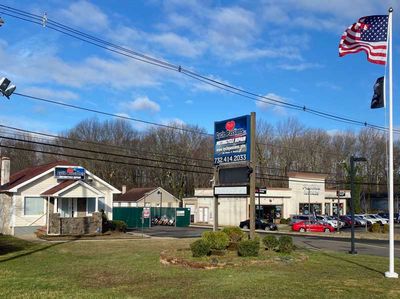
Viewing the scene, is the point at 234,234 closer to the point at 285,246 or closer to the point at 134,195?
the point at 285,246

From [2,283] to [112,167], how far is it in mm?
74459

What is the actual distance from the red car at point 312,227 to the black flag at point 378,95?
3645 centimetres

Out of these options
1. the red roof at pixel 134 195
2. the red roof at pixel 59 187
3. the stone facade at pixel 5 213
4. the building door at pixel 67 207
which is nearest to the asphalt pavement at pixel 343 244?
the building door at pixel 67 207

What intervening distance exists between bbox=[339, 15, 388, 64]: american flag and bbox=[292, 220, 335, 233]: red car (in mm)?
36957

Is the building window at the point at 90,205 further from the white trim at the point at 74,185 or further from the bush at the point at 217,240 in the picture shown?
the bush at the point at 217,240

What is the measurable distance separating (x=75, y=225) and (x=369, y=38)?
25.9 meters

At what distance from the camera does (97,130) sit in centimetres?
8594

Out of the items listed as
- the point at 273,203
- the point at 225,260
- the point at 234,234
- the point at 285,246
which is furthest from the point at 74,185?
the point at 273,203

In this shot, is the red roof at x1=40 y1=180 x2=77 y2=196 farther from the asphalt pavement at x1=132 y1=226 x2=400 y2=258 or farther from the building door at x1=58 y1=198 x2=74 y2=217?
the asphalt pavement at x1=132 y1=226 x2=400 y2=258

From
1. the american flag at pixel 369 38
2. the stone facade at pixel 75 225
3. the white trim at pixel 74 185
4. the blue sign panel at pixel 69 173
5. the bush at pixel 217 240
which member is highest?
the american flag at pixel 369 38

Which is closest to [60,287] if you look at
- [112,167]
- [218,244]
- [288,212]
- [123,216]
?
[218,244]

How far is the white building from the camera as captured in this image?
34562mm

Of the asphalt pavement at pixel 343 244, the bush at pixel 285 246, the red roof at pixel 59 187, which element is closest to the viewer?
the bush at pixel 285 246

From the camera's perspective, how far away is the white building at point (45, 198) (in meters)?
34.6
